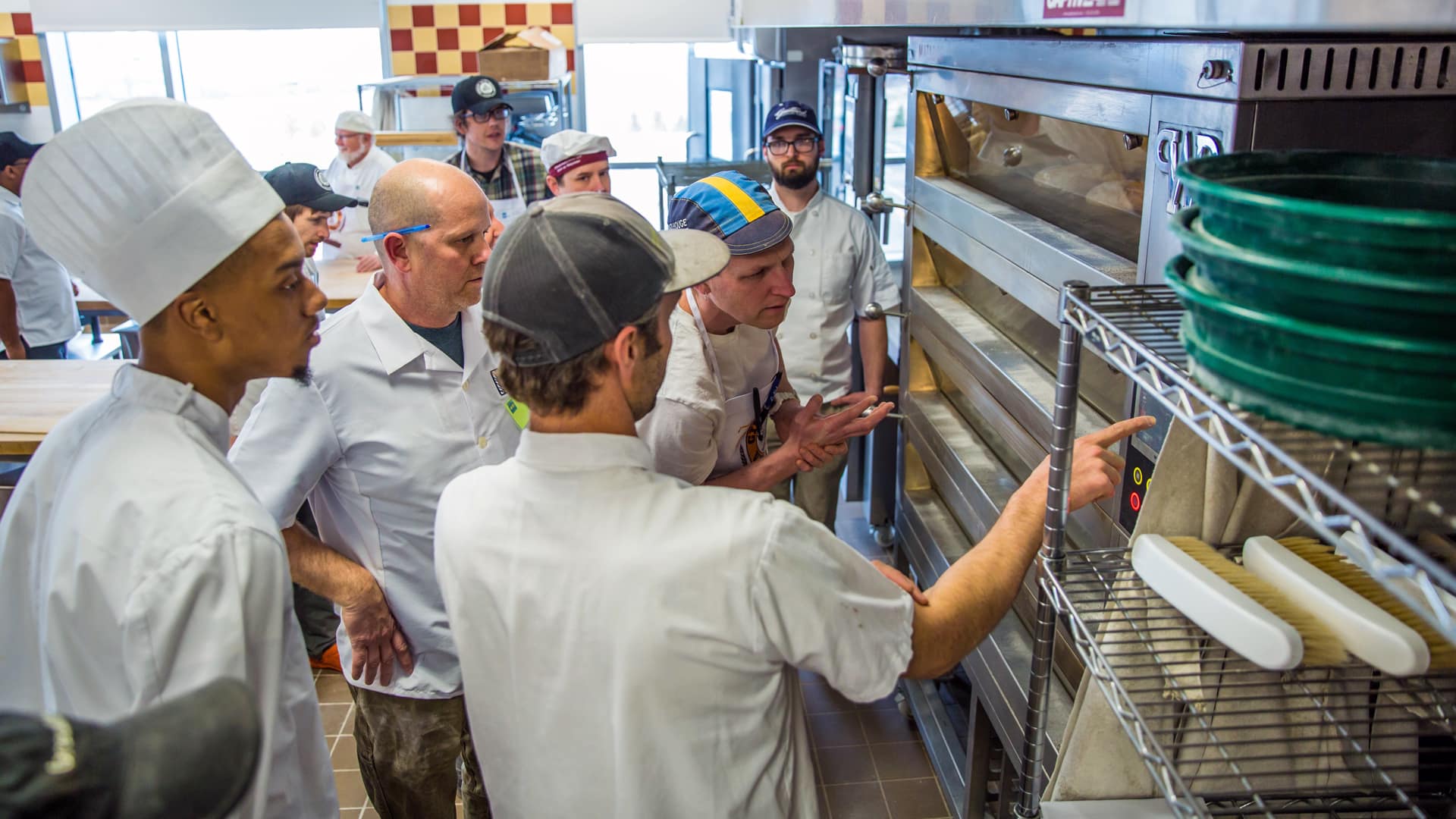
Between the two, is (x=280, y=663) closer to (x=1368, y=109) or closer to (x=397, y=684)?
(x=397, y=684)

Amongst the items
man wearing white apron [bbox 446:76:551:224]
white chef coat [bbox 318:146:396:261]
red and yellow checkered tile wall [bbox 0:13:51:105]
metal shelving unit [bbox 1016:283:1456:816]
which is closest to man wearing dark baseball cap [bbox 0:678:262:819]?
metal shelving unit [bbox 1016:283:1456:816]

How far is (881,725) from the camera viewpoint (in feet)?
10.4

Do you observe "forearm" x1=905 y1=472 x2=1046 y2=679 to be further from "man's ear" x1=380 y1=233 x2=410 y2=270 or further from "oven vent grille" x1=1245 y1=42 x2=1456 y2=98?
"man's ear" x1=380 y1=233 x2=410 y2=270

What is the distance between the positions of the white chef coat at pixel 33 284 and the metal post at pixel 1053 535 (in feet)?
15.4

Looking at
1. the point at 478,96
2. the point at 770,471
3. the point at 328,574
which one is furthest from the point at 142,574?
the point at 478,96

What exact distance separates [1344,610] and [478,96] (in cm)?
427

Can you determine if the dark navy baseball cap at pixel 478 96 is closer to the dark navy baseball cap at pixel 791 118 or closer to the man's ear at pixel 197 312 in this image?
the dark navy baseball cap at pixel 791 118

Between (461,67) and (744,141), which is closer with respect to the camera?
(744,141)

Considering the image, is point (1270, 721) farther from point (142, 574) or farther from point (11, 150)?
point (11, 150)

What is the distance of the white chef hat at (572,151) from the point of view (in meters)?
4.20

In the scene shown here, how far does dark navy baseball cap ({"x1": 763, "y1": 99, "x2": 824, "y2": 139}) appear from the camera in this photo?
3686 millimetres

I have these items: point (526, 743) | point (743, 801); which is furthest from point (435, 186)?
point (743, 801)

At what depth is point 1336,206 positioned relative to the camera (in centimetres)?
72

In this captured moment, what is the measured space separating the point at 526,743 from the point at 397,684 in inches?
33.0
